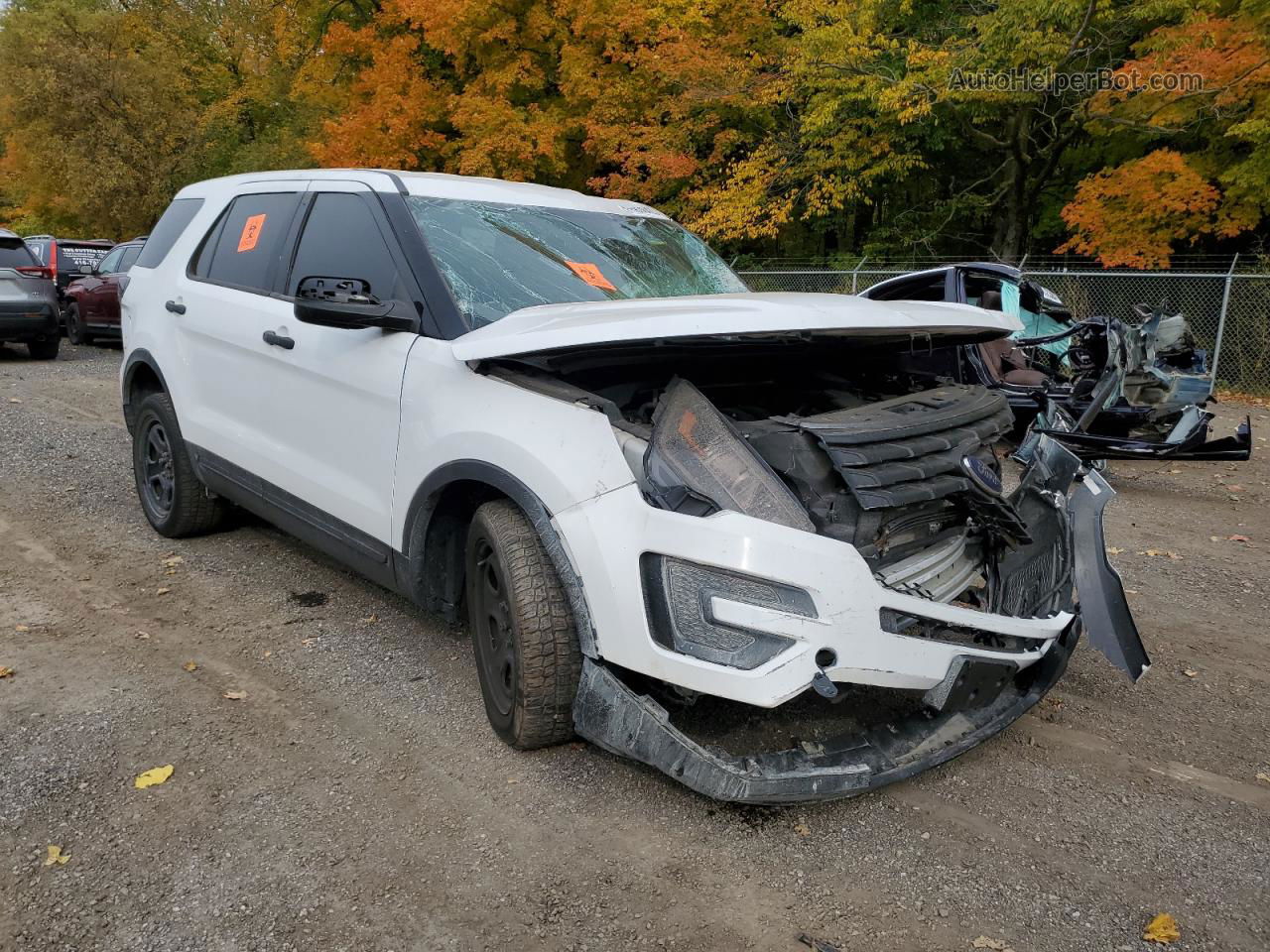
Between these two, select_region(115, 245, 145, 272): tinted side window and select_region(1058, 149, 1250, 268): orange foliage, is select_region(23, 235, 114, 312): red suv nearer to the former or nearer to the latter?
select_region(115, 245, 145, 272): tinted side window

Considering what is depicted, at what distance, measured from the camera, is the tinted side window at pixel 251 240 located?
427cm

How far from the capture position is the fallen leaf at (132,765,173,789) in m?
2.96

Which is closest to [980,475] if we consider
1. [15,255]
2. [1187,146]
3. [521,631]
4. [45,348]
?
[521,631]

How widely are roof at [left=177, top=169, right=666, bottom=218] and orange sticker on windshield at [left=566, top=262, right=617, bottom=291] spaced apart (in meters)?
0.46

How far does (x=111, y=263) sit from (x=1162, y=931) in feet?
57.6

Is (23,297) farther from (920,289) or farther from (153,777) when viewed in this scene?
(153,777)

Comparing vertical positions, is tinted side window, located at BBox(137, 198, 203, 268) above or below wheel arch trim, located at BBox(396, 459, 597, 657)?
above

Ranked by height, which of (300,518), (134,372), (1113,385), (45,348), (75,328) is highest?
(134,372)

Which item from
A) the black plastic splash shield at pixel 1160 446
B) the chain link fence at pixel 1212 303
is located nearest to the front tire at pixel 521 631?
the black plastic splash shield at pixel 1160 446

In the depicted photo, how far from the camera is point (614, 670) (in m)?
2.79

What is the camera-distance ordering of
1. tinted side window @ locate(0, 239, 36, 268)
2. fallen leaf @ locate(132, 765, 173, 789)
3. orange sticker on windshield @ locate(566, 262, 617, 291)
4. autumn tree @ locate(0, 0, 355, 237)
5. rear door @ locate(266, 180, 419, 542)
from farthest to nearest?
autumn tree @ locate(0, 0, 355, 237), tinted side window @ locate(0, 239, 36, 268), orange sticker on windshield @ locate(566, 262, 617, 291), rear door @ locate(266, 180, 419, 542), fallen leaf @ locate(132, 765, 173, 789)

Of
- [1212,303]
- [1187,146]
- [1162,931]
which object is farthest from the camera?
[1187,146]

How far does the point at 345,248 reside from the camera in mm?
3824

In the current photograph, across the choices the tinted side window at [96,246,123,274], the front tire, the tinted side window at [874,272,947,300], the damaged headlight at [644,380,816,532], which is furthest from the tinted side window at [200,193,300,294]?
the tinted side window at [96,246,123,274]
